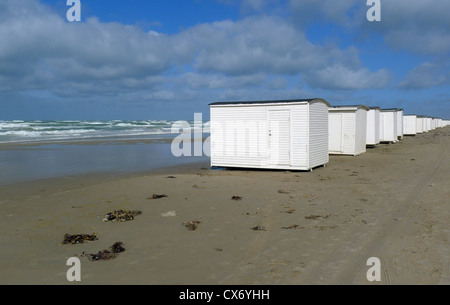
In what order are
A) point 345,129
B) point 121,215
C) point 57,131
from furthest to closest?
point 57,131, point 345,129, point 121,215

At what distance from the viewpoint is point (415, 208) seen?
28.4 ft

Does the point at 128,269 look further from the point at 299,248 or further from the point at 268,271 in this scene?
the point at 299,248

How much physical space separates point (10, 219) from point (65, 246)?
2.44 m

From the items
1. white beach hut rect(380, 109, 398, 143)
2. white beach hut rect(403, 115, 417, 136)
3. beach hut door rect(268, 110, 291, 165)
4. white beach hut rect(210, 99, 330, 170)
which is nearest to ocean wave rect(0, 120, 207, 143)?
white beach hut rect(210, 99, 330, 170)

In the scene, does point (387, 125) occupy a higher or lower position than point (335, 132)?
higher

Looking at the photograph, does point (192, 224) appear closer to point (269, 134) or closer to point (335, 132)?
point (269, 134)

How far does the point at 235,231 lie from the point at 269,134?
881 cm

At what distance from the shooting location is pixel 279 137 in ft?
50.1

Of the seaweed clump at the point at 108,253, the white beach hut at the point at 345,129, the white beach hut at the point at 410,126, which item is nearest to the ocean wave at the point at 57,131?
the white beach hut at the point at 345,129

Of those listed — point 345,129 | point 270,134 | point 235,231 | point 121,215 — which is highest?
point 345,129

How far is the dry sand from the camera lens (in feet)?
16.6

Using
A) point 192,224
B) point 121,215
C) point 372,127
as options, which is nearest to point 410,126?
point 372,127

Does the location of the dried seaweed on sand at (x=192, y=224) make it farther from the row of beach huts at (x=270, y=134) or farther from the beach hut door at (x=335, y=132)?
the beach hut door at (x=335, y=132)

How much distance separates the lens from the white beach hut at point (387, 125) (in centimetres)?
3253
